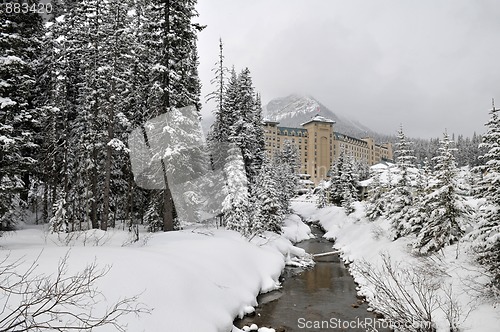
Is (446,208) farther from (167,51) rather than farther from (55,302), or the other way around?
(167,51)

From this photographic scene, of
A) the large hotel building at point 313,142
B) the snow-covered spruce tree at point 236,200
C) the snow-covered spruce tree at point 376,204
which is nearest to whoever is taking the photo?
the snow-covered spruce tree at point 236,200

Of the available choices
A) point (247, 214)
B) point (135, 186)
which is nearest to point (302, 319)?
point (247, 214)

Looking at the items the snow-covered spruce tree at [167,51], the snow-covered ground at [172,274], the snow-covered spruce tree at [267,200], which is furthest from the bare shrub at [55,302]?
the snow-covered spruce tree at [267,200]


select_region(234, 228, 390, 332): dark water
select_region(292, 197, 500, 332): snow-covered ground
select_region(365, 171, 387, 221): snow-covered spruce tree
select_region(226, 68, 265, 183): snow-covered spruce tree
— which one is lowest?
select_region(234, 228, 390, 332): dark water

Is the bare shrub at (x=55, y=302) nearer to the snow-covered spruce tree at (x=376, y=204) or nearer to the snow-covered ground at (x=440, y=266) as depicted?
the snow-covered ground at (x=440, y=266)

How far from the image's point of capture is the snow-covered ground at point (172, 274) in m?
8.92

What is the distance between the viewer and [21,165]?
15031 millimetres

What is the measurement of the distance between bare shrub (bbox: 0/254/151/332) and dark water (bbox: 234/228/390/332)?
6.67 meters

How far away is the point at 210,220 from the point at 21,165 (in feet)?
62.2

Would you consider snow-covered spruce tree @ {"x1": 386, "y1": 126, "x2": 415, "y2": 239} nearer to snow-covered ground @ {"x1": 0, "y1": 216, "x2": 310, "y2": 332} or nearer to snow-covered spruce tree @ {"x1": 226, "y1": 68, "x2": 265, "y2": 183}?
snow-covered ground @ {"x1": 0, "y1": 216, "x2": 310, "y2": 332}

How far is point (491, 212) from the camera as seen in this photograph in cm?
1167

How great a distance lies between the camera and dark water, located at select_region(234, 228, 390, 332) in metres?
13.5

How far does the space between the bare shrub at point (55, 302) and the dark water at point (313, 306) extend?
21.9 feet

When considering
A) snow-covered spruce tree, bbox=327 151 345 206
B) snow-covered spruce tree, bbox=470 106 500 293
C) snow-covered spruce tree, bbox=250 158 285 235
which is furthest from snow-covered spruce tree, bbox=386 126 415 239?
snow-covered spruce tree, bbox=327 151 345 206
